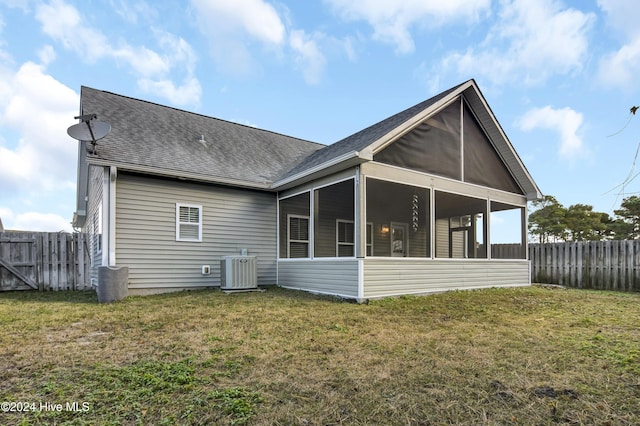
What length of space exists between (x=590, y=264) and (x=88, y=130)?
48.3ft

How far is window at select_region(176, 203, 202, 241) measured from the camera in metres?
8.62

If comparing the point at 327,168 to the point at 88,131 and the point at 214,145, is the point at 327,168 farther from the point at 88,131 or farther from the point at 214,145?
the point at 88,131

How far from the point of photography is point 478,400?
254 centimetres

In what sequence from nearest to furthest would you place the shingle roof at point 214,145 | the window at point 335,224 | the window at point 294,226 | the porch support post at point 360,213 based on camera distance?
1. the porch support post at point 360,213
2. the shingle roof at point 214,145
3. the window at point 294,226
4. the window at point 335,224

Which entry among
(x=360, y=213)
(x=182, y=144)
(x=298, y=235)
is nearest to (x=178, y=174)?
(x=182, y=144)

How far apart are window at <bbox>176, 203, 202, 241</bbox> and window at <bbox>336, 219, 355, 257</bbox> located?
4584mm

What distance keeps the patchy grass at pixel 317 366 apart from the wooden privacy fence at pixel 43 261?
393cm

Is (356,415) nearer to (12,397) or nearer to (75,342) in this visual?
(12,397)

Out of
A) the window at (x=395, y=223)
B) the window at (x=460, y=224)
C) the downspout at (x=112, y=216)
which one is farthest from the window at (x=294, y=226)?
the downspout at (x=112, y=216)

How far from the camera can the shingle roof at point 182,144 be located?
8320 millimetres

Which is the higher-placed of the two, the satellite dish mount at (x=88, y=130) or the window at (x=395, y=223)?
the satellite dish mount at (x=88, y=130)

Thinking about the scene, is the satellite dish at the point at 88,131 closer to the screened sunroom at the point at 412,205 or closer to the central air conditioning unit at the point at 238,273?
the central air conditioning unit at the point at 238,273

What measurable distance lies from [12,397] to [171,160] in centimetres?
678

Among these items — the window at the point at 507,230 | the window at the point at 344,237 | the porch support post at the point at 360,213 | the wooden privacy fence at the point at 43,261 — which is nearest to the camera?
the porch support post at the point at 360,213
